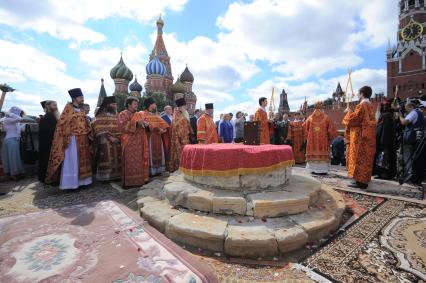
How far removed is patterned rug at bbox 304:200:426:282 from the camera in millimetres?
2129

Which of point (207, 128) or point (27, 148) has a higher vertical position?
point (207, 128)

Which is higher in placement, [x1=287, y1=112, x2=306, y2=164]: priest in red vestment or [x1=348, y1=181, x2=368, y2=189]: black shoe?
[x1=287, y1=112, x2=306, y2=164]: priest in red vestment

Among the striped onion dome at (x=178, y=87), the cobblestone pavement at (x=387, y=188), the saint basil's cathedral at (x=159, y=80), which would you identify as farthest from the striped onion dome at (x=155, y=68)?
the cobblestone pavement at (x=387, y=188)

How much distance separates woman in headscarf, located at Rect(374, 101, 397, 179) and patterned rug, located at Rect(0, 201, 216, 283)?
18.6 ft

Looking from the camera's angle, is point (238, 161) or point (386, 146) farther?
point (386, 146)

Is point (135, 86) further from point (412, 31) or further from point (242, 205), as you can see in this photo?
point (412, 31)

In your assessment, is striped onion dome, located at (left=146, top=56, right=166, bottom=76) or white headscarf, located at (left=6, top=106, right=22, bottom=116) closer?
white headscarf, located at (left=6, top=106, right=22, bottom=116)

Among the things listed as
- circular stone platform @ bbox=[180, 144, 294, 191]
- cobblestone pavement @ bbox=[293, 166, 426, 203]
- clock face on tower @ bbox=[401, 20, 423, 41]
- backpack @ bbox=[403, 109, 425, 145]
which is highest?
clock face on tower @ bbox=[401, 20, 423, 41]

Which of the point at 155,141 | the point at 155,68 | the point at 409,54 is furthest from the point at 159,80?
the point at 409,54

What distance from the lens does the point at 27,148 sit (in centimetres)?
670

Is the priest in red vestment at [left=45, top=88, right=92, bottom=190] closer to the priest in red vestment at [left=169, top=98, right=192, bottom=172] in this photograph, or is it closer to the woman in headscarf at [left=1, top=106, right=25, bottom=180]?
the priest in red vestment at [left=169, top=98, right=192, bottom=172]

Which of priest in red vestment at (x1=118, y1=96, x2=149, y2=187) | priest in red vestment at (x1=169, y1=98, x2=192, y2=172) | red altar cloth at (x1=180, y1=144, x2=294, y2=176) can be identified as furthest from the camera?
priest in red vestment at (x1=169, y1=98, x2=192, y2=172)

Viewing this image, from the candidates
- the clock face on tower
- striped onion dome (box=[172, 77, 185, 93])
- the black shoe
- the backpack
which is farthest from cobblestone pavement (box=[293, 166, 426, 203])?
the clock face on tower

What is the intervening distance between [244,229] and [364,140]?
141 inches
